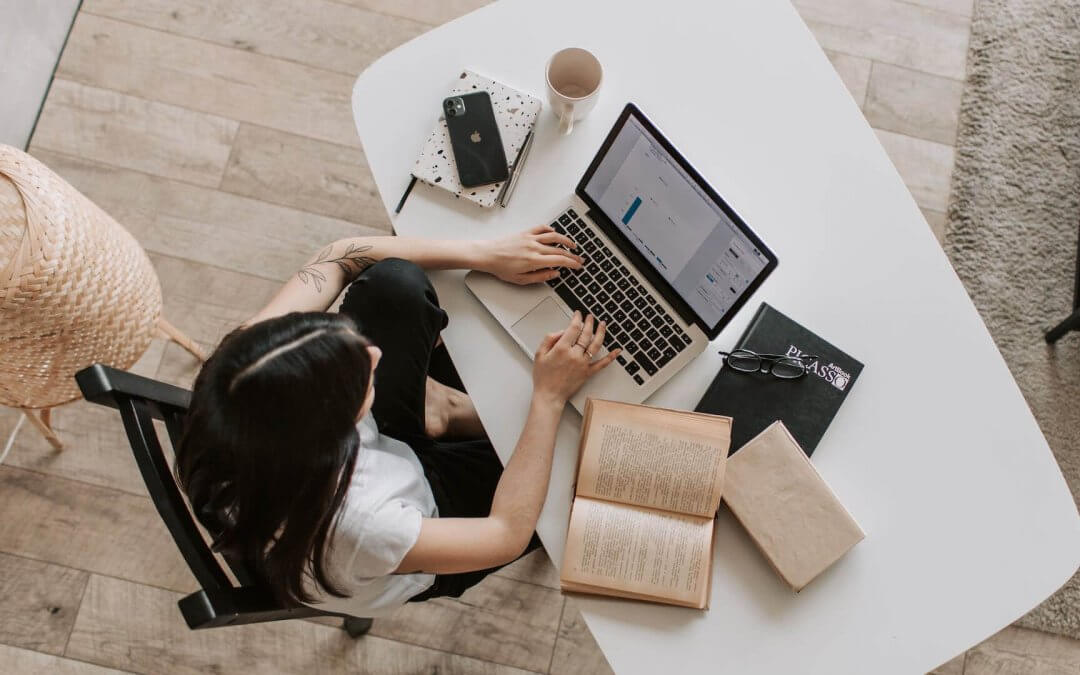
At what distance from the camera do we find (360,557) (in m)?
0.93

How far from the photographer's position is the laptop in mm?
1000

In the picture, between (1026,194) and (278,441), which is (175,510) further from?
(1026,194)

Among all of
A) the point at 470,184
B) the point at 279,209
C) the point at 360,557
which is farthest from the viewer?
the point at 279,209

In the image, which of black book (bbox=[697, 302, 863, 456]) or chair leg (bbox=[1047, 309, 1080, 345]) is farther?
chair leg (bbox=[1047, 309, 1080, 345])

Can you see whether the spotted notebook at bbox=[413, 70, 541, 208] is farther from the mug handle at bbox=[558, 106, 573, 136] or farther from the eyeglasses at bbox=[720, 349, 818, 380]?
the eyeglasses at bbox=[720, 349, 818, 380]

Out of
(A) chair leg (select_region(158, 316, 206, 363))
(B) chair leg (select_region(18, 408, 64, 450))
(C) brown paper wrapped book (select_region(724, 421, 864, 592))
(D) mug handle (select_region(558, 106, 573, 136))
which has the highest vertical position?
(D) mug handle (select_region(558, 106, 573, 136))

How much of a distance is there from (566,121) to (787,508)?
62cm

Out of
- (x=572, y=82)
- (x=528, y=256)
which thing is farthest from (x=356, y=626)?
(x=572, y=82)

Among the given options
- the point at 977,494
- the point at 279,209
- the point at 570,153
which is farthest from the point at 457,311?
the point at 279,209

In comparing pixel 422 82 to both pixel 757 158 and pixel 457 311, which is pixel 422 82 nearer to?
pixel 457 311

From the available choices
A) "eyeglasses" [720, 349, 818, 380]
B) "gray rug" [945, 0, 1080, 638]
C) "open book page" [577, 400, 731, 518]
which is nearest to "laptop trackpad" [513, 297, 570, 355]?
"open book page" [577, 400, 731, 518]

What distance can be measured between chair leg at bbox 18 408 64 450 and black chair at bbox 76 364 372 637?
0.70 metres

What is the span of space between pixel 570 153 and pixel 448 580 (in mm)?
658

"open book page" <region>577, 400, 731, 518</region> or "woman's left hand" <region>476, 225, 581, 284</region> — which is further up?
"woman's left hand" <region>476, 225, 581, 284</region>
